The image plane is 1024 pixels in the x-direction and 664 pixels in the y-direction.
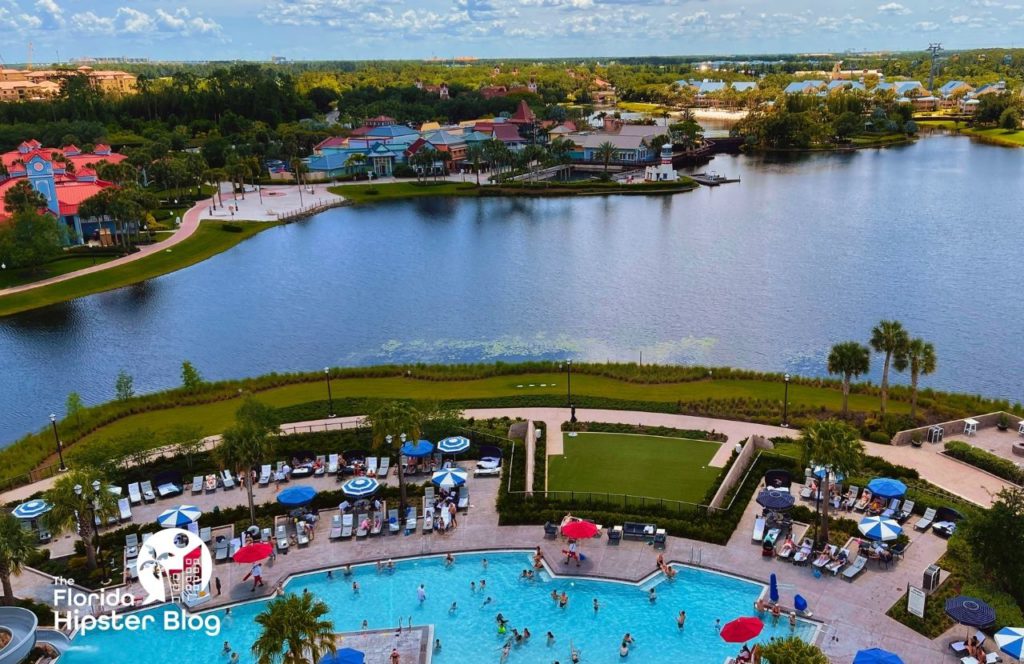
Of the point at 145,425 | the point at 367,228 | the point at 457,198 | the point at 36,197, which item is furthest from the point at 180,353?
the point at 457,198

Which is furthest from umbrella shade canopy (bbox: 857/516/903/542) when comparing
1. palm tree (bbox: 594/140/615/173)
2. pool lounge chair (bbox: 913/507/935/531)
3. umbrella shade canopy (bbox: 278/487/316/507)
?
palm tree (bbox: 594/140/615/173)

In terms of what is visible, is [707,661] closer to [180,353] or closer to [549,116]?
[180,353]

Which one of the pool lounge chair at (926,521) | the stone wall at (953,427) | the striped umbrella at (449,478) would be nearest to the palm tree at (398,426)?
the striped umbrella at (449,478)

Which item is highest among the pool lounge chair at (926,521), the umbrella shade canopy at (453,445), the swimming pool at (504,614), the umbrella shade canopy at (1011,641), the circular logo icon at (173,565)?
the umbrella shade canopy at (1011,641)

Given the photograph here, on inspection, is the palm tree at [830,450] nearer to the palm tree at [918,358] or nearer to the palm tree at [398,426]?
the palm tree at [918,358]

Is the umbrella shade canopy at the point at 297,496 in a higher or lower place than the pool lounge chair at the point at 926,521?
higher
